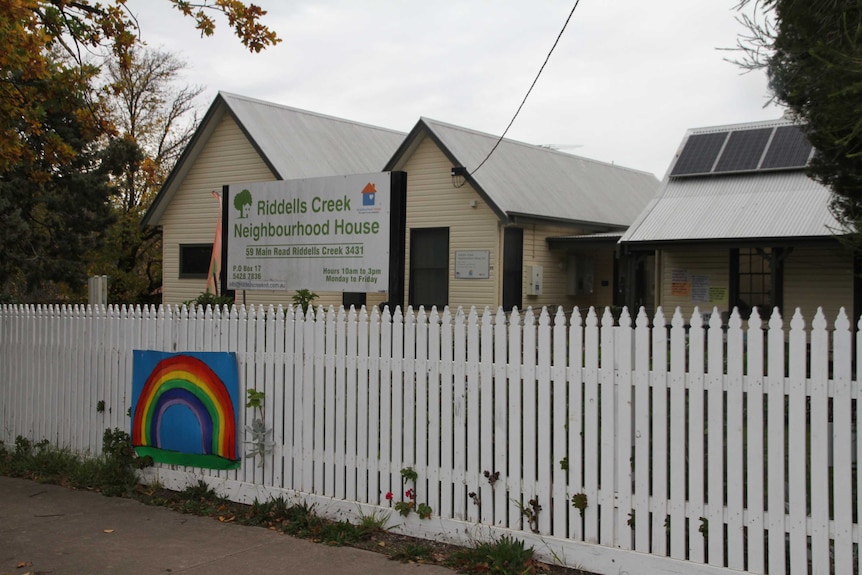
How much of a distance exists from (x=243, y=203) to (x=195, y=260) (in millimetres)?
10987

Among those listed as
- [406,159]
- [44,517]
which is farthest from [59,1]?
[406,159]

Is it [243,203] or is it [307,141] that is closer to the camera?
[243,203]

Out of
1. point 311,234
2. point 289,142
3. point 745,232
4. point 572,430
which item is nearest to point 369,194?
point 311,234

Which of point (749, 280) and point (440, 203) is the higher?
point (440, 203)

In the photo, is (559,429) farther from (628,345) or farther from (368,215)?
(368,215)

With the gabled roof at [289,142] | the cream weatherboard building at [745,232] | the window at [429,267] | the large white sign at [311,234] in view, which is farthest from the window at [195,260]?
the cream weatherboard building at [745,232]

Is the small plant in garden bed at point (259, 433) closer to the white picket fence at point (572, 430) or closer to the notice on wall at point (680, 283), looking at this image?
the white picket fence at point (572, 430)

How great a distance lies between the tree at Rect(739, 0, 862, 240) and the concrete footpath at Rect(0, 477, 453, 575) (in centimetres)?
417

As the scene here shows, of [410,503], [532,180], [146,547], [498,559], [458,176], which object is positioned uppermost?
Result: [532,180]

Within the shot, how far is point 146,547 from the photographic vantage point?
677cm

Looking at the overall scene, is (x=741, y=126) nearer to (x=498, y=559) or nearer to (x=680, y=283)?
(x=680, y=283)

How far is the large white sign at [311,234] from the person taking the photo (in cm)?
1027

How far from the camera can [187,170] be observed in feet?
73.3

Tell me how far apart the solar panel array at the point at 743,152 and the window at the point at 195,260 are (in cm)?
1144
